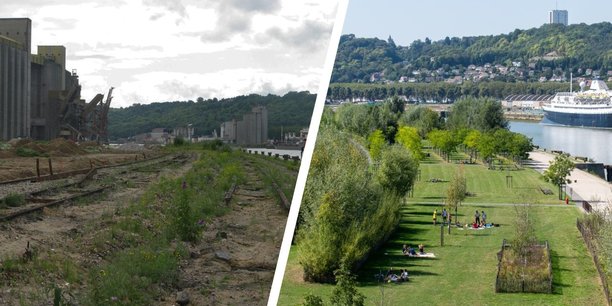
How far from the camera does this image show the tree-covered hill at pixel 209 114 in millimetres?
4773

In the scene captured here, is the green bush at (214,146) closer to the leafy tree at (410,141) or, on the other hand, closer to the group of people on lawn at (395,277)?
the group of people on lawn at (395,277)

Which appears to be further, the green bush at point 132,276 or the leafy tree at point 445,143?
the leafy tree at point 445,143

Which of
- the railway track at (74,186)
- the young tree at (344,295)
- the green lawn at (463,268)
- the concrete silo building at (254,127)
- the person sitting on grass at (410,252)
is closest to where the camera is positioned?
the young tree at (344,295)

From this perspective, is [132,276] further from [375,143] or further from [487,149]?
[487,149]

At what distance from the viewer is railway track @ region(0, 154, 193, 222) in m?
4.01

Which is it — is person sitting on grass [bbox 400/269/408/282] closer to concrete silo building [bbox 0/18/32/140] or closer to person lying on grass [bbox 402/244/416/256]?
person lying on grass [bbox 402/244/416/256]

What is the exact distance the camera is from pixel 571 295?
6383 mm

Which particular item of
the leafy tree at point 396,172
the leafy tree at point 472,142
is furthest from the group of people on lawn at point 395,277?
the leafy tree at point 472,142

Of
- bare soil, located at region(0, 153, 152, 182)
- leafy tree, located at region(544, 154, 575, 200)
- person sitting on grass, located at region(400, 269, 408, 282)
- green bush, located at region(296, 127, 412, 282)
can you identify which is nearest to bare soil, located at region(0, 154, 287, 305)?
green bush, located at region(296, 127, 412, 282)

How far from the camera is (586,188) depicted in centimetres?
1603

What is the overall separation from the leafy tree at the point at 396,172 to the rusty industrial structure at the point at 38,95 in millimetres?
3816

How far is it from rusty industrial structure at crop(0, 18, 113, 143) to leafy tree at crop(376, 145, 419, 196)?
12.5 feet

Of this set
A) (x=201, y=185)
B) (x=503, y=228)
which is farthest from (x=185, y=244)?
(x=503, y=228)

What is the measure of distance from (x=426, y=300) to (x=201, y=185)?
190 centimetres
